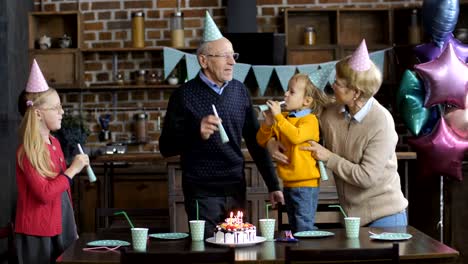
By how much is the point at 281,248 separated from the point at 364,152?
24.8 inches

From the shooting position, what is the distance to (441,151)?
19.2ft

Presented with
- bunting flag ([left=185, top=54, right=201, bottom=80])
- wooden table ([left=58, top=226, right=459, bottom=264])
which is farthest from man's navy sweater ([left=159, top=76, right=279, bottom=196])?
bunting flag ([left=185, top=54, right=201, bottom=80])

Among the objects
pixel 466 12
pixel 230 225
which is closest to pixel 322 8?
pixel 466 12

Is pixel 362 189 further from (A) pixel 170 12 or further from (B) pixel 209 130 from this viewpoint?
(A) pixel 170 12

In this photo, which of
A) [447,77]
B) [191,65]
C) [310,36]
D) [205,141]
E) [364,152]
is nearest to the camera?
[364,152]

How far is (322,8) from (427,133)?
176 cm

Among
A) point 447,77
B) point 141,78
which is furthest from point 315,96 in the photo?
point 141,78

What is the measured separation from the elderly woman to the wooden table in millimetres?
126

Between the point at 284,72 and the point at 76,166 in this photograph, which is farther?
the point at 284,72

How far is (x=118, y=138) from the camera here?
7.54m

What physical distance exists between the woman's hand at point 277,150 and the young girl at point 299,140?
2 cm

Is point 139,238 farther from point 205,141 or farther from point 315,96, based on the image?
point 315,96

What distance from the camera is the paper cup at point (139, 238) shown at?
3139 mm

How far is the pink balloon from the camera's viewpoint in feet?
19.1
